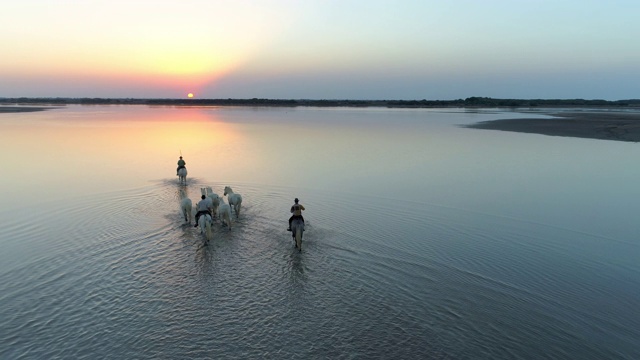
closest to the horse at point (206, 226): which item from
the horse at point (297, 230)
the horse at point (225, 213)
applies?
the horse at point (225, 213)

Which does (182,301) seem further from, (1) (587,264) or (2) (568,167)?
(2) (568,167)

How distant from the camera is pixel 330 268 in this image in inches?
511

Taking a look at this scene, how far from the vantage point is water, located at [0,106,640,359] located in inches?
360

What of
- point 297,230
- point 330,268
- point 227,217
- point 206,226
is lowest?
point 330,268

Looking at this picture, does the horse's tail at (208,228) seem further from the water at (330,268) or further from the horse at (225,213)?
the horse at (225,213)

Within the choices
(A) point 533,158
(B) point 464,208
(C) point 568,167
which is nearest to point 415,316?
(B) point 464,208

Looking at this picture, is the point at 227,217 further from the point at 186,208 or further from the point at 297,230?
the point at 297,230

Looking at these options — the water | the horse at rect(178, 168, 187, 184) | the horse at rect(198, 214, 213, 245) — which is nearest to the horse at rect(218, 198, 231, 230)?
the water

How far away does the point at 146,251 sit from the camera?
1398 cm

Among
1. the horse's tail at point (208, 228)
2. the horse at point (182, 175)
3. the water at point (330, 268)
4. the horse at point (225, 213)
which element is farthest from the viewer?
the horse at point (182, 175)

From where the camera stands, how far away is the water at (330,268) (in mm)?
9133

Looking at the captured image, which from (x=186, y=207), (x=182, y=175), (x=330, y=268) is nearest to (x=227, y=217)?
(x=186, y=207)

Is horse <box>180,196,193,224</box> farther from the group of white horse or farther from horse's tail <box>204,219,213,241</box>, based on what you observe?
horse's tail <box>204,219,213,241</box>

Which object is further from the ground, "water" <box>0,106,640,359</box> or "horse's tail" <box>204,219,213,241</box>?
"horse's tail" <box>204,219,213,241</box>
